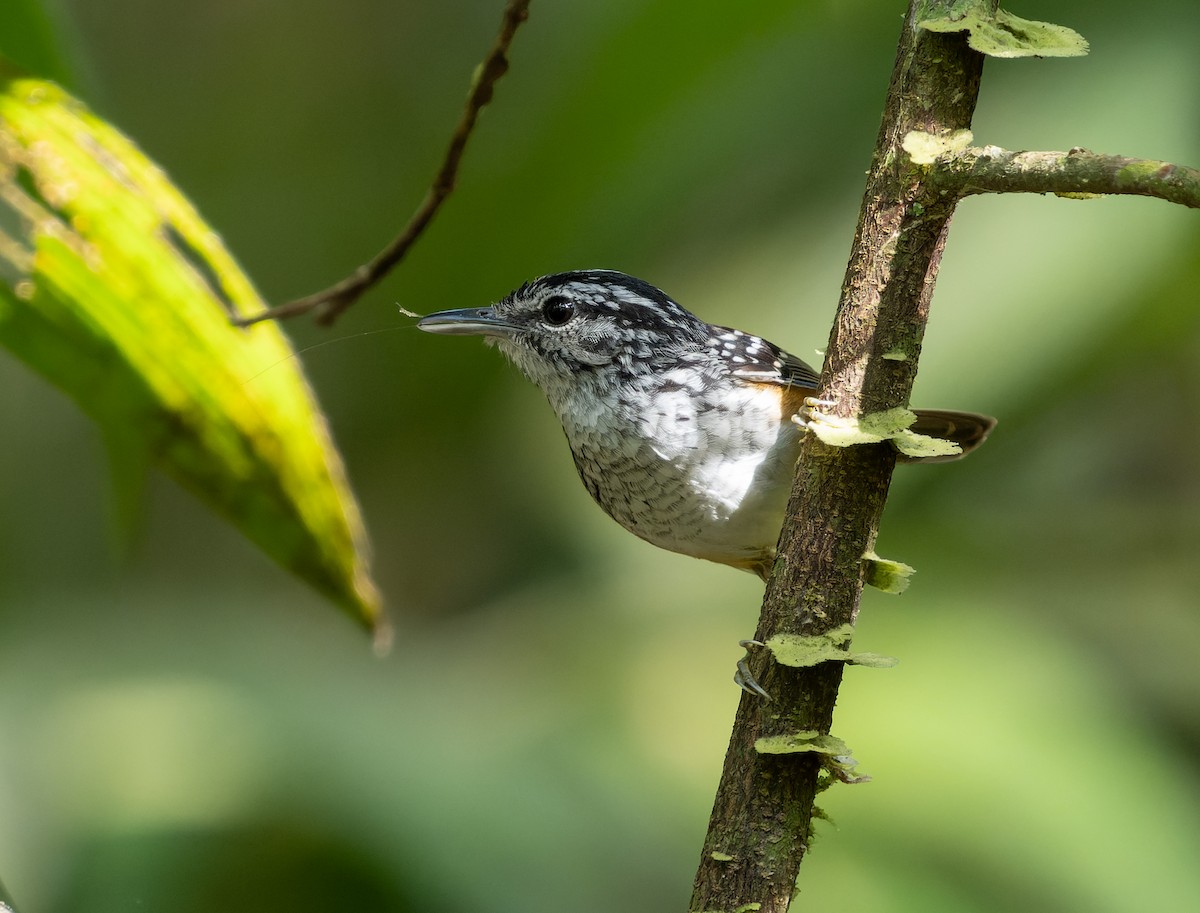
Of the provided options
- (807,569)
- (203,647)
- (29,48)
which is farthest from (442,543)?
(807,569)

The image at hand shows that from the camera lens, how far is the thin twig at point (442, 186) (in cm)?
218

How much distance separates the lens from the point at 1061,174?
1537 millimetres

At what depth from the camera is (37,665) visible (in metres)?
4.09

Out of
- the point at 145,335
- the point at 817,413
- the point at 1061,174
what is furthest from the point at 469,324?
the point at 1061,174

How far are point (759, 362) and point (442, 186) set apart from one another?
124cm

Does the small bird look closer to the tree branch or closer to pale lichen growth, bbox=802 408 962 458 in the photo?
pale lichen growth, bbox=802 408 962 458

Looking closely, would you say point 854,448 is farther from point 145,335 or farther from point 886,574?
point 145,335

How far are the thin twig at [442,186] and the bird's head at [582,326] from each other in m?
0.69

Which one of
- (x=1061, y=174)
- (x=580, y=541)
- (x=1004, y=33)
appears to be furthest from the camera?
(x=580, y=541)

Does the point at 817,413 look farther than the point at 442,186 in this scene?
No

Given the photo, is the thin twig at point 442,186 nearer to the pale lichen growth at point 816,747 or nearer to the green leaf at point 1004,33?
the green leaf at point 1004,33

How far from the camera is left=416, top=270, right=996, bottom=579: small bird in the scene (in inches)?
122

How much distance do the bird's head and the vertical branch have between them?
1.33m

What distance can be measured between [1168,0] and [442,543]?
3307mm
